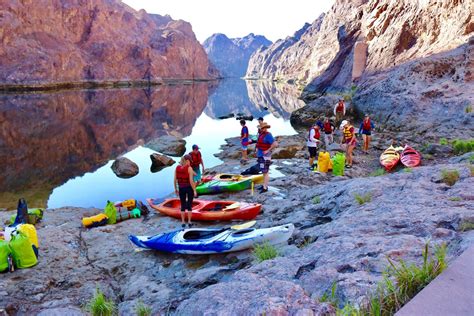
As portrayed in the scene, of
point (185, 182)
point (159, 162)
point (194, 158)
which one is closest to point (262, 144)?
point (194, 158)

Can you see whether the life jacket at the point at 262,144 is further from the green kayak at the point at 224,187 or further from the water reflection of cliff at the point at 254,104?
the water reflection of cliff at the point at 254,104

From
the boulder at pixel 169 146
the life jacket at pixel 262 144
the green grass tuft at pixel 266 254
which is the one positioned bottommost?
the green grass tuft at pixel 266 254

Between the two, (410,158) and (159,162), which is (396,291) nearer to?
(410,158)

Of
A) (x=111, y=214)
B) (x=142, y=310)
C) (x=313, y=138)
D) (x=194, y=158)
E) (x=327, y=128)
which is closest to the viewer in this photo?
(x=142, y=310)

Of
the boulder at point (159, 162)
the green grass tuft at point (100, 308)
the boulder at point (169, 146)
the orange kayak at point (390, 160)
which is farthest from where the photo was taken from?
the boulder at point (169, 146)

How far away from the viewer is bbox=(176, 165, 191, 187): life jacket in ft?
27.0

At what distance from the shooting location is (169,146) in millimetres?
20594

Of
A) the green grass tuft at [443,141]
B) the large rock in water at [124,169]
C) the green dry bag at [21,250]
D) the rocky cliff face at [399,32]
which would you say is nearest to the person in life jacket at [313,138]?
the green grass tuft at [443,141]

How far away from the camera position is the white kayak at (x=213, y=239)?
6164 mm

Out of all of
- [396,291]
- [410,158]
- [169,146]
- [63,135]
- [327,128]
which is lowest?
[410,158]

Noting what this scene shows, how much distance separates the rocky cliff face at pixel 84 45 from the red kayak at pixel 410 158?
2500 inches

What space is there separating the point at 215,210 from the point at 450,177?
5.41 meters

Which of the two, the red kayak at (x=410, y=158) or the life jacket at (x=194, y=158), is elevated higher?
the life jacket at (x=194, y=158)

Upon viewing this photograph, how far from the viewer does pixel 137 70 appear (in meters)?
93.1
